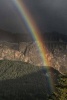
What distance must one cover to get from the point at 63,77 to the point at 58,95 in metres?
4.42

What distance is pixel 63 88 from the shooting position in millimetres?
78875

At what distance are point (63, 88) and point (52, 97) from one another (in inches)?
221

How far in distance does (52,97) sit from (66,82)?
6.32 meters

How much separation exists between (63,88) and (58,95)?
3.45 meters

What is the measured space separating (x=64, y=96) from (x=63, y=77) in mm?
4405

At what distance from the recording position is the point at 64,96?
→ 78750 mm

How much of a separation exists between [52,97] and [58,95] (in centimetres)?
227

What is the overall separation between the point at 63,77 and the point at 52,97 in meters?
6.06

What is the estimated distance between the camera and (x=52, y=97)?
83375 millimetres

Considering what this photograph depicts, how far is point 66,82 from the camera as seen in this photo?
260 ft

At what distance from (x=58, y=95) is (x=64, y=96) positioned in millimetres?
3086

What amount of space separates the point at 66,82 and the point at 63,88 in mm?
1502
